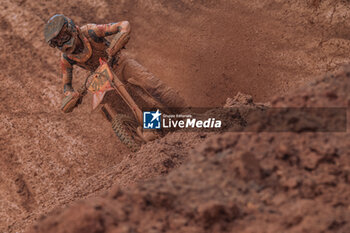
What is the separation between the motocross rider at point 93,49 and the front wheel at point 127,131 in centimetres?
51

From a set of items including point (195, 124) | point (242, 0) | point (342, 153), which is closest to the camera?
point (342, 153)

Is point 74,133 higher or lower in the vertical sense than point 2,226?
higher

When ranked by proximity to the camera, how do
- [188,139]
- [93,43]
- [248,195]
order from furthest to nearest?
[93,43] < [188,139] < [248,195]

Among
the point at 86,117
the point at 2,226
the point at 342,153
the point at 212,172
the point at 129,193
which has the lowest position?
the point at 2,226

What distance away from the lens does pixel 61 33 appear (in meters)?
4.30

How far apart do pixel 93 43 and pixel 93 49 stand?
8 centimetres

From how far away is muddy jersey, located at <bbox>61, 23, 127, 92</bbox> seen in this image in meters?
4.66

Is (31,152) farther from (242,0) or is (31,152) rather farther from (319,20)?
(319,20)

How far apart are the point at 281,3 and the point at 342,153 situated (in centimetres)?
546

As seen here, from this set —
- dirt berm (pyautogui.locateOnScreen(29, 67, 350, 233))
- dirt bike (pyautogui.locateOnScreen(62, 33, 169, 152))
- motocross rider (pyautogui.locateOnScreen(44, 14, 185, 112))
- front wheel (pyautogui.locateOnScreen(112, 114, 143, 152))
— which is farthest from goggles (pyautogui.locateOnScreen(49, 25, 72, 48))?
dirt berm (pyautogui.locateOnScreen(29, 67, 350, 233))

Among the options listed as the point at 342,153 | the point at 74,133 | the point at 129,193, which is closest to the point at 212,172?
the point at 129,193

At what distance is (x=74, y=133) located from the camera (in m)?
6.24

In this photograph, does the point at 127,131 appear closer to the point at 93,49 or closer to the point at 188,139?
the point at 188,139

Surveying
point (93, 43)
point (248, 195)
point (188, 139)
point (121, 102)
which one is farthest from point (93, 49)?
point (248, 195)
